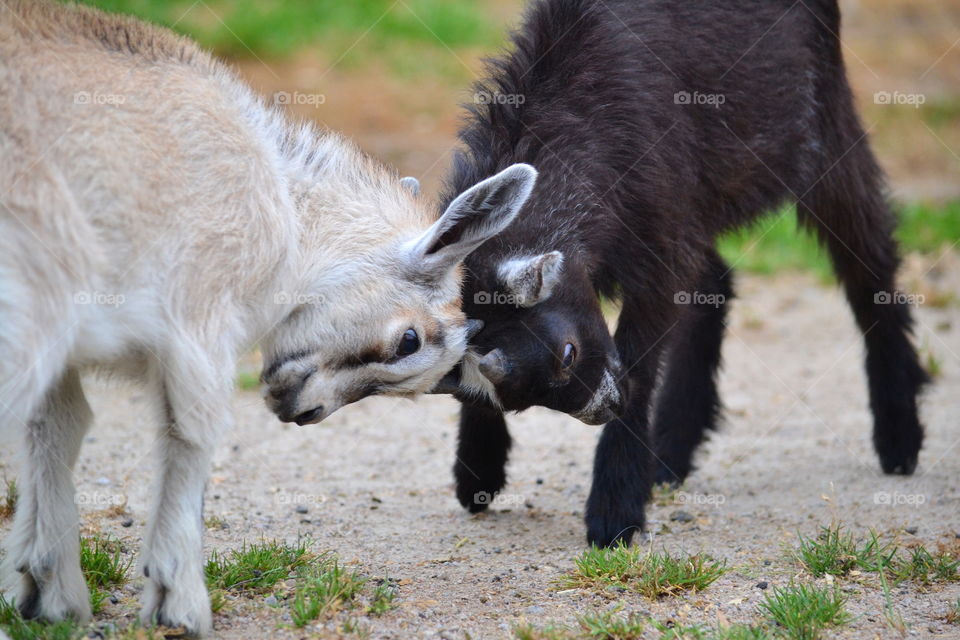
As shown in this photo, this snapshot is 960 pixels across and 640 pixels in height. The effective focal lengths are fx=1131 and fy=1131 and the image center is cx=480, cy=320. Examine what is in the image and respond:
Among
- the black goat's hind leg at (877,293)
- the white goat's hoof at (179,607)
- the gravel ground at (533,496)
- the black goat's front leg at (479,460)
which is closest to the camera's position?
the white goat's hoof at (179,607)

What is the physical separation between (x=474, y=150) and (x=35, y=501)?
227 cm

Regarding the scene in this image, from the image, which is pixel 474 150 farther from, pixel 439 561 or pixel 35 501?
pixel 35 501

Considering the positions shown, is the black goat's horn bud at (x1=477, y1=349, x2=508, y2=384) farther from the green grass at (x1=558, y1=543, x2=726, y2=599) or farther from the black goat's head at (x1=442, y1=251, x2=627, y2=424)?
the green grass at (x1=558, y1=543, x2=726, y2=599)

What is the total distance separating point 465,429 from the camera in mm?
5496

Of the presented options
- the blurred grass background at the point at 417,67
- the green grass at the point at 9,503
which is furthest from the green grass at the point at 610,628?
the blurred grass background at the point at 417,67

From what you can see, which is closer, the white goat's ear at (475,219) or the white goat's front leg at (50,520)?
the white goat's front leg at (50,520)

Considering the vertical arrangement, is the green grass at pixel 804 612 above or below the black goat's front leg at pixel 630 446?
below

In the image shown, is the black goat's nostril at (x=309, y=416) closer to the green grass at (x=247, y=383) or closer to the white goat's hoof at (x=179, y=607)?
the white goat's hoof at (x=179, y=607)

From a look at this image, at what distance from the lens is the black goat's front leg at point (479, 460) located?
5488mm

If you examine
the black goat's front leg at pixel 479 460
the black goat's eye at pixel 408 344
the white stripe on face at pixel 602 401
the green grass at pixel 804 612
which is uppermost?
the black goat's eye at pixel 408 344

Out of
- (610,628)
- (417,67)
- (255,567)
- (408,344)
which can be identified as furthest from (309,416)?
(417,67)

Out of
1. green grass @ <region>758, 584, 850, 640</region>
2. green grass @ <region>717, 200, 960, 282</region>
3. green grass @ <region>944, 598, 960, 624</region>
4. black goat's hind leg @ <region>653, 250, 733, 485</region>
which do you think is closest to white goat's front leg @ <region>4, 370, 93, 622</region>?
green grass @ <region>758, 584, 850, 640</region>

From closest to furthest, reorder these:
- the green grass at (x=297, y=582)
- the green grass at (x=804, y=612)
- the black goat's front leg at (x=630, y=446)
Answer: the green grass at (x=804, y=612) < the green grass at (x=297, y=582) < the black goat's front leg at (x=630, y=446)

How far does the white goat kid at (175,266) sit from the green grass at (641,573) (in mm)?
946
